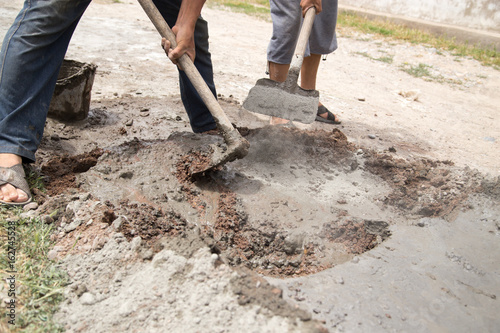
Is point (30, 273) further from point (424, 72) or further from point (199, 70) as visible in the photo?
point (424, 72)

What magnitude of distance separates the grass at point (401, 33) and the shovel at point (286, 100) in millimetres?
5076

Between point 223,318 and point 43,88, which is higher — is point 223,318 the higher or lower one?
the lower one

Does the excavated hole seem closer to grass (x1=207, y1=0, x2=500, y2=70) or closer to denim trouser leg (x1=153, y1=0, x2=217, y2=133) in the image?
denim trouser leg (x1=153, y1=0, x2=217, y2=133)

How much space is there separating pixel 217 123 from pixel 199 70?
693 mm

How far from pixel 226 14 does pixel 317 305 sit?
8.56m

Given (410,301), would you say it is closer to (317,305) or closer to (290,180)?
(317,305)

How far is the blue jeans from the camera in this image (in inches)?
81.0

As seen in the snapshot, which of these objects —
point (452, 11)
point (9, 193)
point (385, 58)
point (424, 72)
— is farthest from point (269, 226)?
point (452, 11)

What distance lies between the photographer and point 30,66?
2100 millimetres

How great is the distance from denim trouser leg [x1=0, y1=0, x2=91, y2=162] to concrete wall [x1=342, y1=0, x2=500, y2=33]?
8.58m

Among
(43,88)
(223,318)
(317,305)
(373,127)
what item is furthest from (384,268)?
(373,127)

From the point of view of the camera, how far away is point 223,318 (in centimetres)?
142

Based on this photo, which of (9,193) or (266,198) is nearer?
(9,193)

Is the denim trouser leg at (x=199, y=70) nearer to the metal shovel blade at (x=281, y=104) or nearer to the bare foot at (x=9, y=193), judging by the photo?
the metal shovel blade at (x=281, y=104)
